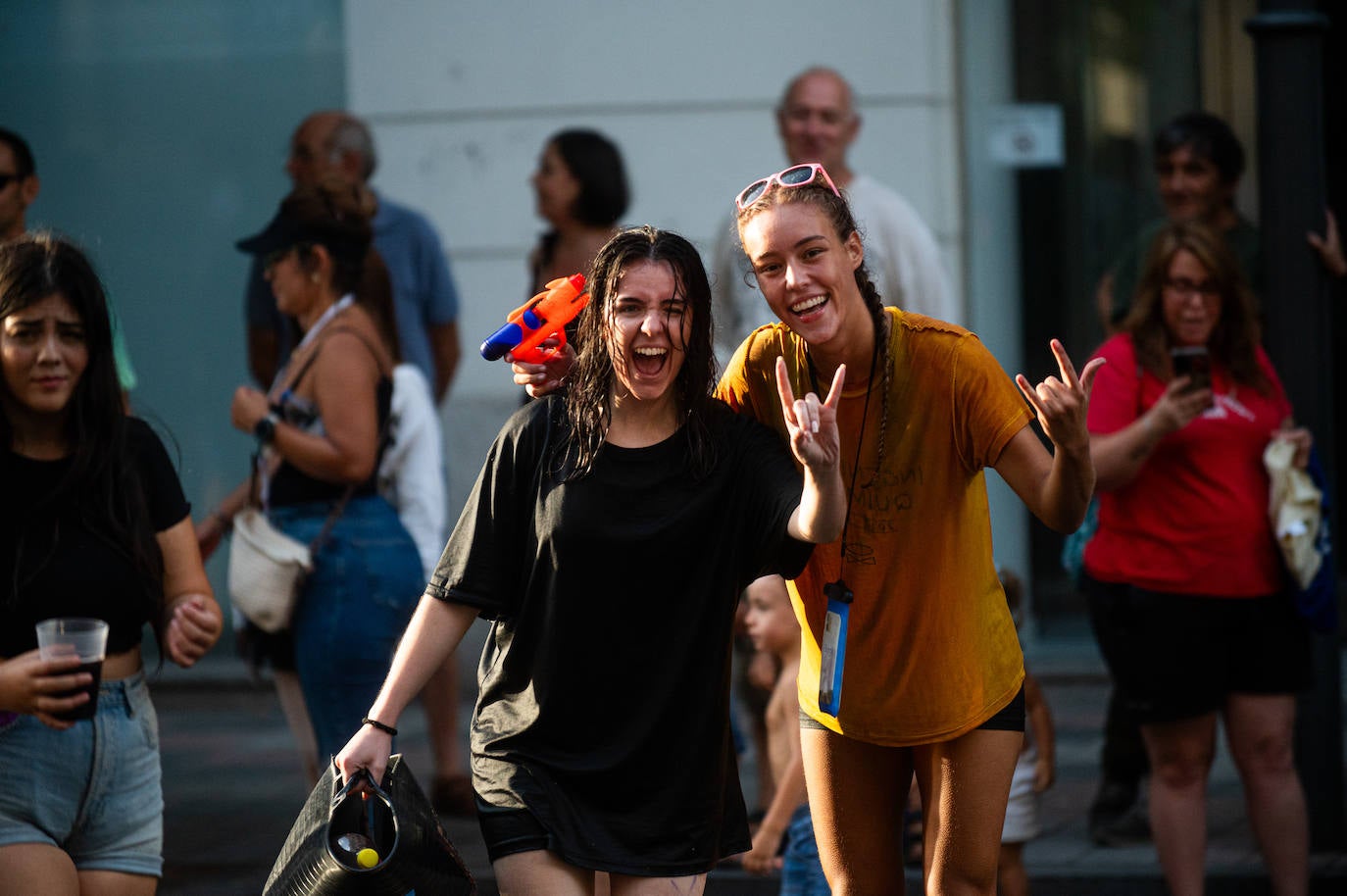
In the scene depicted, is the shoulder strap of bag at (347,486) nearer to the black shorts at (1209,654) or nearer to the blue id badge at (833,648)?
the blue id badge at (833,648)

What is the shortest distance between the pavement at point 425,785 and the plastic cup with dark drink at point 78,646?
0.43m

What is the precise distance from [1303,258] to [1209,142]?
0.70m

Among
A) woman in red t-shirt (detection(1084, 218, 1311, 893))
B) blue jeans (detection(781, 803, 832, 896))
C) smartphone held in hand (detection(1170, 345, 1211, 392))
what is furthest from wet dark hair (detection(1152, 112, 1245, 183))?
blue jeans (detection(781, 803, 832, 896))

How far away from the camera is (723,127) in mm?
8758

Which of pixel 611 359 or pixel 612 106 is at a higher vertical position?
pixel 612 106

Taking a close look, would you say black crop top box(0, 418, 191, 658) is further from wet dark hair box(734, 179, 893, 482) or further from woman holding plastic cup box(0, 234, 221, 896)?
wet dark hair box(734, 179, 893, 482)

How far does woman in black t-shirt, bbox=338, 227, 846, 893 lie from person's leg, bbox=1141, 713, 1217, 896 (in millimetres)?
2058

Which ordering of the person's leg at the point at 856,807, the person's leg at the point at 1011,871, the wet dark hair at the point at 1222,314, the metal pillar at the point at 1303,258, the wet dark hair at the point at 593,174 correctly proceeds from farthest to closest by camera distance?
1. the wet dark hair at the point at 593,174
2. the metal pillar at the point at 1303,258
3. the wet dark hair at the point at 1222,314
4. the person's leg at the point at 1011,871
5. the person's leg at the point at 856,807

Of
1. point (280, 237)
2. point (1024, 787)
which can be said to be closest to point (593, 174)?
point (280, 237)

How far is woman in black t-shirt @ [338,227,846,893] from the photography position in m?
3.31

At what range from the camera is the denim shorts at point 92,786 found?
3.49 m

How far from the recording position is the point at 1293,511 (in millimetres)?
5012

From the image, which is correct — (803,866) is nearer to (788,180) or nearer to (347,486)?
(347,486)

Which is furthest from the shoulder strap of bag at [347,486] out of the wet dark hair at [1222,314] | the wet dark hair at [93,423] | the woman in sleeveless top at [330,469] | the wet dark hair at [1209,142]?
the wet dark hair at [1209,142]
